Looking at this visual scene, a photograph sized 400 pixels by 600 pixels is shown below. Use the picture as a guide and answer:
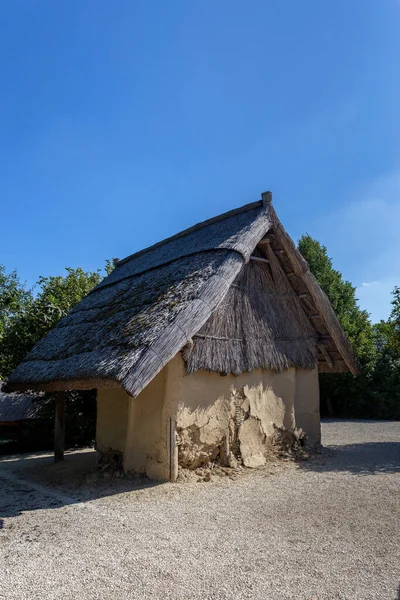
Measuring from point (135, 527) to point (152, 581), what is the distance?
1.35m

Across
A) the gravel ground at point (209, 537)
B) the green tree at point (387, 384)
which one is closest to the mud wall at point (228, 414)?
the gravel ground at point (209, 537)

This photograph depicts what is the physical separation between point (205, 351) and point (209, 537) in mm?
3020

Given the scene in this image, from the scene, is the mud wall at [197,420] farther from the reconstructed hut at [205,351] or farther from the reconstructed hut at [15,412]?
the reconstructed hut at [15,412]

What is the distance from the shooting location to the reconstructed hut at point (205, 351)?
6277mm

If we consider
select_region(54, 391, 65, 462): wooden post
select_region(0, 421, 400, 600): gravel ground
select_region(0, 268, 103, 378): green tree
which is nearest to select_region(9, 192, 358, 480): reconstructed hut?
select_region(0, 421, 400, 600): gravel ground

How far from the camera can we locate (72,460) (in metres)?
9.12

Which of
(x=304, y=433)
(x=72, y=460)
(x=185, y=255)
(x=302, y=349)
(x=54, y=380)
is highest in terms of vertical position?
(x=185, y=255)

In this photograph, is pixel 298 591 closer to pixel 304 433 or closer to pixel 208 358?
pixel 208 358

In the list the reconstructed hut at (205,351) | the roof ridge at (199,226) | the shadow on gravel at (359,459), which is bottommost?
the shadow on gravel at (359,459)

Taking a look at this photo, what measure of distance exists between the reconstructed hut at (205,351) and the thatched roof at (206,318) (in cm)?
2

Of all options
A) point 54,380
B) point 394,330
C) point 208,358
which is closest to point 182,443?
point 208,358

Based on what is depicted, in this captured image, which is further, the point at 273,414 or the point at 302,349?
the point at 302,349

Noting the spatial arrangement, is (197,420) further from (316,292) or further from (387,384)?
(387,384)

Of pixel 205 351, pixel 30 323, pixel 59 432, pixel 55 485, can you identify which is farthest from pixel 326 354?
pixel 30 323
